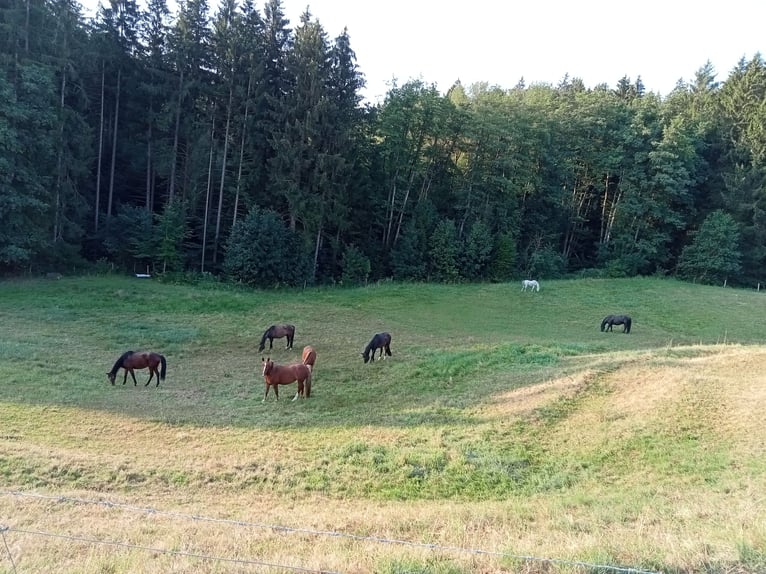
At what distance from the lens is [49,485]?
8.09 metres

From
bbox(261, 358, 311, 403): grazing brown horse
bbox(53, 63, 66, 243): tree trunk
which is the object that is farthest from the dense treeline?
bbox(261, 358, 311, 403): grazing brown horse

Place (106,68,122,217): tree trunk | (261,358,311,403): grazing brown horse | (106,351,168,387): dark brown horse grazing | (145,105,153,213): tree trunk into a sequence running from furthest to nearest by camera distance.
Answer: (145,105,153,213): tree trunk → (106,68,122,217): tree trunk → (106,351,168,387): dark brown horse grazing → (261,358,311,403): grazing brown horse

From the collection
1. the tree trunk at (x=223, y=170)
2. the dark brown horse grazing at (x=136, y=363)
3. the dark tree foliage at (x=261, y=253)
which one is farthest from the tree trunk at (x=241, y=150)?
the dark brown horse grazing at (x=136, y=363)

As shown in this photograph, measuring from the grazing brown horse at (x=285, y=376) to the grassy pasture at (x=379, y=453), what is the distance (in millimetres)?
440

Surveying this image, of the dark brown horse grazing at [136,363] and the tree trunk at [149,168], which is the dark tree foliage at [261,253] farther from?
the dark brown horse grazing at [136,363]

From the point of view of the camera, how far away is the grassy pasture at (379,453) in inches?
206

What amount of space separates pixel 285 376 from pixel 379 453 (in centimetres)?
471

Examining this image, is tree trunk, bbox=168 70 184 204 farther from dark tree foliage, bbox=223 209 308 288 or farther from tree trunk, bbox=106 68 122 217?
dark tree foliage, bbox=223 209 308 288

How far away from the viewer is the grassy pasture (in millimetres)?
5227

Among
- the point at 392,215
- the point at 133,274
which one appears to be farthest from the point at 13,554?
the point at 392,215

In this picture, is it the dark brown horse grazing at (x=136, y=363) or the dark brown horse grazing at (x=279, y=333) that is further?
the dark brown horse grazing at (x=279, y=333)

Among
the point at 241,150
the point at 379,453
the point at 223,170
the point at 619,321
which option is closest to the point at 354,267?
the point at 223,170

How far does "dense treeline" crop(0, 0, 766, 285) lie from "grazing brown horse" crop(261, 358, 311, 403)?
57.8 feet

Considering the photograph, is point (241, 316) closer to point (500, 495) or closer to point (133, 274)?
point (133, 274)
